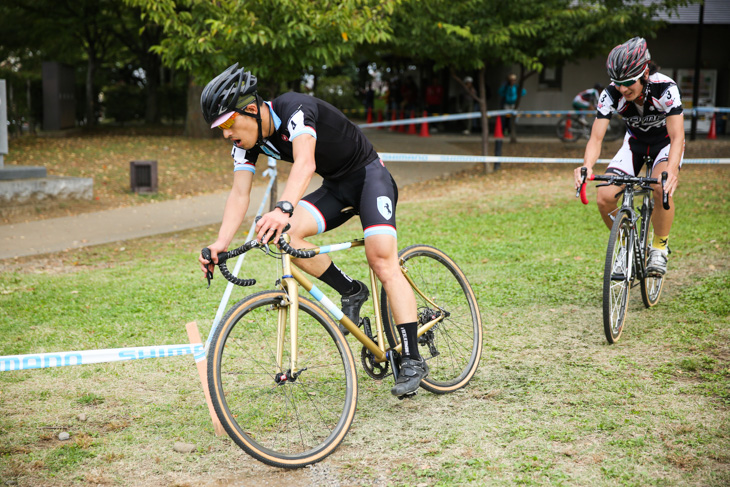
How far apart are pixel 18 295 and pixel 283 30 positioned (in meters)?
5.11

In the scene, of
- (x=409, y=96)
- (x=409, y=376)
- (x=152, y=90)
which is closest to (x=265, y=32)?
(x=409, y=376)

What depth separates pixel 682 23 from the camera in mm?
25750

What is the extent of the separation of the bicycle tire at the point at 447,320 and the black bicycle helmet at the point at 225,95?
135 cm

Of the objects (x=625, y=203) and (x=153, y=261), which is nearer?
(x=625, y=203)

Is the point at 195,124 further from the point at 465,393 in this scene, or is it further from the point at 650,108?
the point at 465,393

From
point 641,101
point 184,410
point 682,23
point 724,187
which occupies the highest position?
point 682,23

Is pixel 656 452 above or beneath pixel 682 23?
beneath

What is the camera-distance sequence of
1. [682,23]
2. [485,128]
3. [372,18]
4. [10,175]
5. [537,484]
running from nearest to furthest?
[537,484]
[372,18]
[10,175]
[485,128]
[682,23]

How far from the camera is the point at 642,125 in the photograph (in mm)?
5703

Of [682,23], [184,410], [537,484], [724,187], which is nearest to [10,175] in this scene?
[184,410]

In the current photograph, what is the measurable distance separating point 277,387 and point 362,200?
114 centimetres

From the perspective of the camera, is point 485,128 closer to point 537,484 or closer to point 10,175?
point 10,175

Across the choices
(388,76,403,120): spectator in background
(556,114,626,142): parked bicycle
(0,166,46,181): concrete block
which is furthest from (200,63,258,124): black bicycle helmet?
(388,76,403,120): spectator in background

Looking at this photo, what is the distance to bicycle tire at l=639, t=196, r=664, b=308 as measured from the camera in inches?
225
